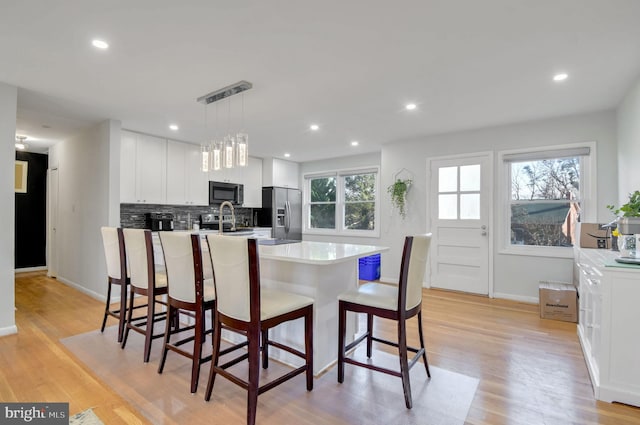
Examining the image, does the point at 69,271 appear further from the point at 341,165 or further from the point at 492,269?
the point at 492,269

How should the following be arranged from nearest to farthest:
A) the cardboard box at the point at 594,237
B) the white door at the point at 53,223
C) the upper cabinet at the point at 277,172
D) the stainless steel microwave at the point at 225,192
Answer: the cardboard box at the point at 594,237
the white door at the point at 53,223
the stainless steel microwave at the point at 225,192
the upper cabinet at the point at 277,172

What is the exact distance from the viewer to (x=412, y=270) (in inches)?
78.9

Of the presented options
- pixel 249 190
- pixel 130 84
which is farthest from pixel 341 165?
pixel 130 84

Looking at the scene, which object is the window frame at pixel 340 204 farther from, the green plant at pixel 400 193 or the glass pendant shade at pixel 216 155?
the glass pendant shade at pixel 216 155

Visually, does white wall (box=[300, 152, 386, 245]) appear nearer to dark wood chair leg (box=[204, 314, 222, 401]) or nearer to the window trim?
the window trim

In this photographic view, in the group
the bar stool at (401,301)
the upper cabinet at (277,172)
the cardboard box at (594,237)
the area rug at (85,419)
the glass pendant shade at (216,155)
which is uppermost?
the upper cabinet at (277,172)

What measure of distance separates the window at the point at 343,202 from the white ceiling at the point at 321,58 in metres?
2.31

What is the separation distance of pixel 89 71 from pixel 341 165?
4639 mm

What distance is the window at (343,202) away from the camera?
6352 mm

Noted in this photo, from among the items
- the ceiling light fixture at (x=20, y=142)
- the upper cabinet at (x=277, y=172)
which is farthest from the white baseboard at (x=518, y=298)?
the ceiling light fixture at (x=20, y=142)

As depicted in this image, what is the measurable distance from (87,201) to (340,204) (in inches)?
172

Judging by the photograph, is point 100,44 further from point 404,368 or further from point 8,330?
point 404,368

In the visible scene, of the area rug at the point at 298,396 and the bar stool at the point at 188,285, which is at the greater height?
the bar stool at the point at 188,285

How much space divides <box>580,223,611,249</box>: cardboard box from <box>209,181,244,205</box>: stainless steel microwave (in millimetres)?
5286
